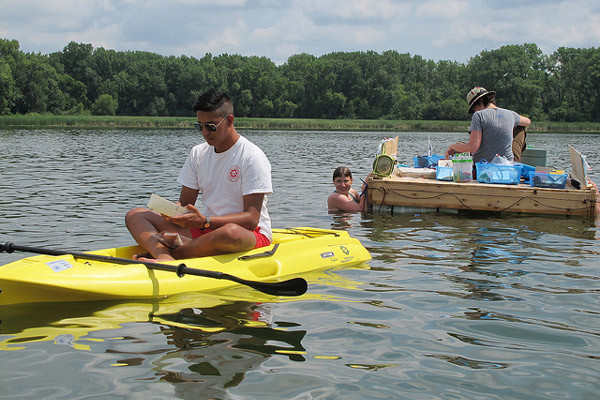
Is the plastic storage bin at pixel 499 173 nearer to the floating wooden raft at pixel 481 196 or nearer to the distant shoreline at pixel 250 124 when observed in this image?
the floating wooden raft at pixel 481 196

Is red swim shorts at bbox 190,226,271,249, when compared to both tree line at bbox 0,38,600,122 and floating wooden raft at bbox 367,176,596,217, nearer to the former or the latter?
floating wooden raft at bbox 367,176,596,217

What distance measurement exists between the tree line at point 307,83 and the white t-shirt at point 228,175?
82.5m

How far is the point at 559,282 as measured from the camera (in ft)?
19.3

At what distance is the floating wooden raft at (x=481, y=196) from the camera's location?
9.23 meters

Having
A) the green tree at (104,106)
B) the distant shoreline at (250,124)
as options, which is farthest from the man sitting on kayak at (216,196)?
the green tree at (104,106)

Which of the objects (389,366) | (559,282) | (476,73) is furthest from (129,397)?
(476,73)

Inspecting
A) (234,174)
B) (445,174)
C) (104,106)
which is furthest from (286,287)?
(104,106)

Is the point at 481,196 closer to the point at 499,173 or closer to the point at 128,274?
the point at 499,173

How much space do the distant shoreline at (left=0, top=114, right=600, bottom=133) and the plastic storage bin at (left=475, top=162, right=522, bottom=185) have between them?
163 ft

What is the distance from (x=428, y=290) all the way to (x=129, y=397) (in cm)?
297

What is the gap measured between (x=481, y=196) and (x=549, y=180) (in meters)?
1.01

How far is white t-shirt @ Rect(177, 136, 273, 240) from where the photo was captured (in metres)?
5.25

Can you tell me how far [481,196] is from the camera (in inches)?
371

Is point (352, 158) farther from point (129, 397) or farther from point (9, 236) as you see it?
point (129, 397)
